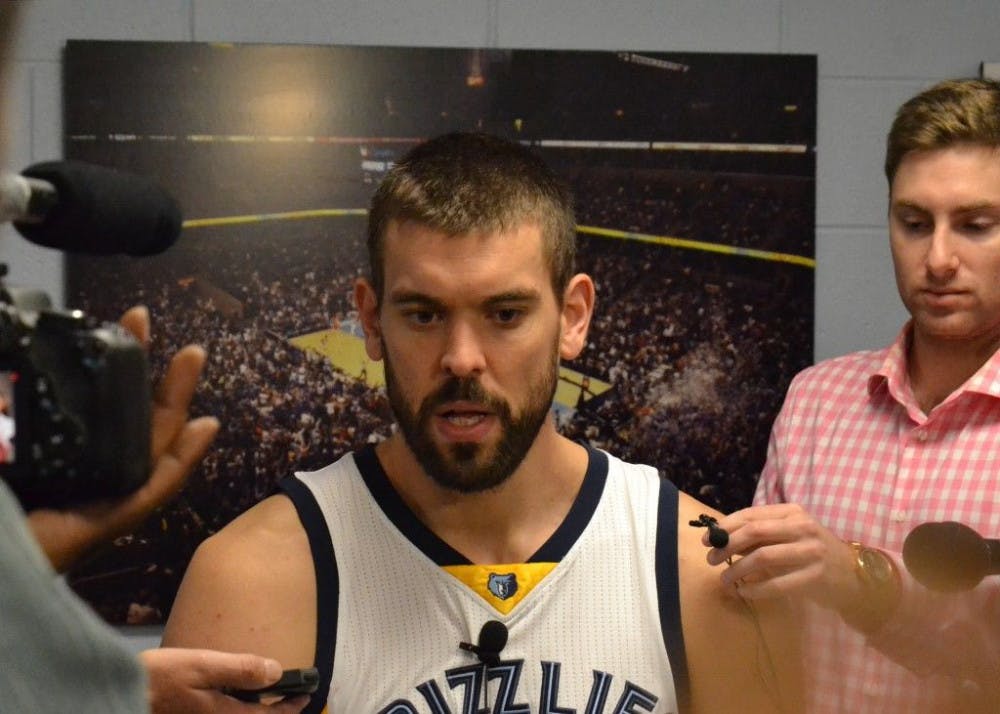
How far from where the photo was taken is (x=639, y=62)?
265cm

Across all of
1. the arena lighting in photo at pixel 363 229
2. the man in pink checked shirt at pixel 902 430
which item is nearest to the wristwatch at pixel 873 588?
the man in pink checked shirt at pixel 902 430

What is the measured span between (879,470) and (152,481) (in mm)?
1281

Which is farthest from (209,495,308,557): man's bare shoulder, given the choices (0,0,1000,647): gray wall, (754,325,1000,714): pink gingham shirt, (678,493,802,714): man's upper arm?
(0,0,1000,647): gray wall

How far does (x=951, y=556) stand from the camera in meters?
0.97

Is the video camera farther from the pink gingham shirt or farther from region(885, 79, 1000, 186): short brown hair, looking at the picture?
region(885, 79, 1000, 186): short brown hair

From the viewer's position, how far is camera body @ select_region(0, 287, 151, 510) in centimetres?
77

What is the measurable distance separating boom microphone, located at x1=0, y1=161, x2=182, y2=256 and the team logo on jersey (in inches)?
32.0

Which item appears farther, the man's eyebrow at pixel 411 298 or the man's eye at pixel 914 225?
the man's eye at pixel 914 225

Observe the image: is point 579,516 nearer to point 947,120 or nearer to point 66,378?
point 947,120

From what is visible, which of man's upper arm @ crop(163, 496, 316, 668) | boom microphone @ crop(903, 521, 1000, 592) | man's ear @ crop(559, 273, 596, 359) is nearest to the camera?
boom microphone @ crop(903, 521, 1000, 592)

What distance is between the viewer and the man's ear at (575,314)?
169 cm

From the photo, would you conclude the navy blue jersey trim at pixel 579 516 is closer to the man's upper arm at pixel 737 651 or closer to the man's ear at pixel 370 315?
the man's upper arm at pixel 737 651

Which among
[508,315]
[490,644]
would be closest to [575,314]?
[508,315]

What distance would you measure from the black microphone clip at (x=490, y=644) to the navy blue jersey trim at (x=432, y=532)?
112 millimetres
